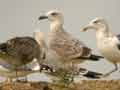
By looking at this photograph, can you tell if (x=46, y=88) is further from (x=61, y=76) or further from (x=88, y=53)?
(x=88, y=53)

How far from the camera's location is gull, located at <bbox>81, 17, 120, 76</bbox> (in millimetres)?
7633

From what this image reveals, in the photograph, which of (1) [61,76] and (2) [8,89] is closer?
(2) [8,89]

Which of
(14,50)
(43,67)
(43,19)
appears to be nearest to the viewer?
(14,50)

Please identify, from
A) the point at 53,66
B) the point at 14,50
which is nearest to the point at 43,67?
the point at 53,66

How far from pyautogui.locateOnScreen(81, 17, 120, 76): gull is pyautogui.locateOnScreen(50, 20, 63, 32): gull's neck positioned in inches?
11.1

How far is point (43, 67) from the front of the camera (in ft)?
24.1

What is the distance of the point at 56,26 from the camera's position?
7.91 meters

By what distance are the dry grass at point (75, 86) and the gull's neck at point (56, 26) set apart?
0.67m

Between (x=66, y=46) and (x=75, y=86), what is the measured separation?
1.61 feet

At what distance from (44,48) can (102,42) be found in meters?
0.67

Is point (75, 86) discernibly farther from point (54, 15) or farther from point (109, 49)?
point (54, 15)

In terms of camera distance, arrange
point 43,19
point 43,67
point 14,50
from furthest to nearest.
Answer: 1. point 43,19
2. point 43,67
3. point 14,50

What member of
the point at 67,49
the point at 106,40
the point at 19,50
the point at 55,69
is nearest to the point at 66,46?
the point at 67,49

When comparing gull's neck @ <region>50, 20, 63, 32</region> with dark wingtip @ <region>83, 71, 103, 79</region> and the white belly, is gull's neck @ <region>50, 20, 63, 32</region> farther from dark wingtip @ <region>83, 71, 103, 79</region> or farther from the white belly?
dark wingtip @ <region>83, 71, 103, 79</region>
